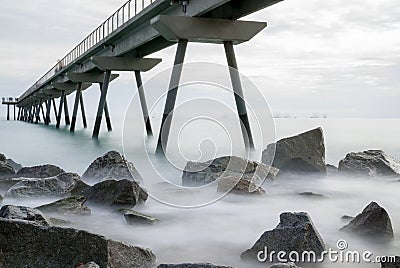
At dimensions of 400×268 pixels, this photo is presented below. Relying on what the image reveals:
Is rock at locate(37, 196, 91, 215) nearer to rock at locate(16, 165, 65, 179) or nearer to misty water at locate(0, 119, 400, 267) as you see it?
misty water at locate(0, 119, 400, 267)

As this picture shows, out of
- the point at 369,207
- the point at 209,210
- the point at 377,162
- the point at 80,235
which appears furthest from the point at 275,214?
the point at 377,162

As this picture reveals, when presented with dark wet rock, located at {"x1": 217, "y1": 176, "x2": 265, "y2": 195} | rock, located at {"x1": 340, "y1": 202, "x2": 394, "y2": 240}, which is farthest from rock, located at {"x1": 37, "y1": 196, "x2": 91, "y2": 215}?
rock, located at {"x1": 340, "y1": 202, "x2": 394, "y2": 240}

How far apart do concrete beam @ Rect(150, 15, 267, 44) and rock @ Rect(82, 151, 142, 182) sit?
6.97m

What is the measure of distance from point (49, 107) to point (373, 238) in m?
62.9

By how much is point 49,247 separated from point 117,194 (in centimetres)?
311

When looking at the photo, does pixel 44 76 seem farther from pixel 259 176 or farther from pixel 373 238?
pixel 373 238

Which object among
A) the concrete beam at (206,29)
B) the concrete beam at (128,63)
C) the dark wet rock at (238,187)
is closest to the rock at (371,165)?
the dark wet rock at (238,187)

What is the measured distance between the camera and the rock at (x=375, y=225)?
547 cm

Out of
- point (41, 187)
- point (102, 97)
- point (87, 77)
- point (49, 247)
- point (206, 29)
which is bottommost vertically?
point (41, 187)

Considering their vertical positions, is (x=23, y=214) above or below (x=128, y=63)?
below

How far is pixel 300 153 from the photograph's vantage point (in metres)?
11.2

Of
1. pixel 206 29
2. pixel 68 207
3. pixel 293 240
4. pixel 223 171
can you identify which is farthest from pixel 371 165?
pixel 206 29

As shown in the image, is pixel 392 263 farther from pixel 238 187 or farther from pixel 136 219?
pixel 238 187

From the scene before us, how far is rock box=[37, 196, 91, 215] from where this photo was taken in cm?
644
